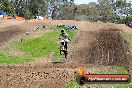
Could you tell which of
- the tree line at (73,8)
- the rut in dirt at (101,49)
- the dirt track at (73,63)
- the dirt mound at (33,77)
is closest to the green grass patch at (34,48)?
the dirt track at (73,63)

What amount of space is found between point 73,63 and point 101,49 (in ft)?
16.9

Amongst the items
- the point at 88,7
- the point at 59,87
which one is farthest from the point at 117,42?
the point at 88,7

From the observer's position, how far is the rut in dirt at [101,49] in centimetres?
2227

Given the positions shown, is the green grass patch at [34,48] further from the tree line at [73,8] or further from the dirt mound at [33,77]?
the tree line at [73,8]

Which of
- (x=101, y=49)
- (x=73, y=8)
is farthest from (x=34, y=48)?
(x=73, y=8)

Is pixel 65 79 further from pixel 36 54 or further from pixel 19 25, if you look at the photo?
pixel 19 25

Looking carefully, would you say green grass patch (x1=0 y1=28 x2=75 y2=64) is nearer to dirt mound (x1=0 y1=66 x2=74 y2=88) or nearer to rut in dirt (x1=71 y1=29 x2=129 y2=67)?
rut in dirt (x1=71 y1=29 x2=129 y2=67)

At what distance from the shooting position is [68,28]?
36531mm

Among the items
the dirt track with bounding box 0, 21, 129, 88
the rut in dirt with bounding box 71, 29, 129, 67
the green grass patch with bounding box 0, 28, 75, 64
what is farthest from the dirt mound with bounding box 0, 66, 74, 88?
the rut in dirt with bounding box 71, 29, 129, 67

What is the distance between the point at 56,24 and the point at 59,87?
81.4ft

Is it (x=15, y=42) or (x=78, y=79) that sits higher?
(x=78, y=79)

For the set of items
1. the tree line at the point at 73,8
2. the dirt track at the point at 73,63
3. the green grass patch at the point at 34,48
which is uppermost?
the dirt track at the point at 73,63

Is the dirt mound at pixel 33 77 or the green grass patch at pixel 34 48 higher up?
the dirt mound at pixel 33 77

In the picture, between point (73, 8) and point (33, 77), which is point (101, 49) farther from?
point (73, 8)
